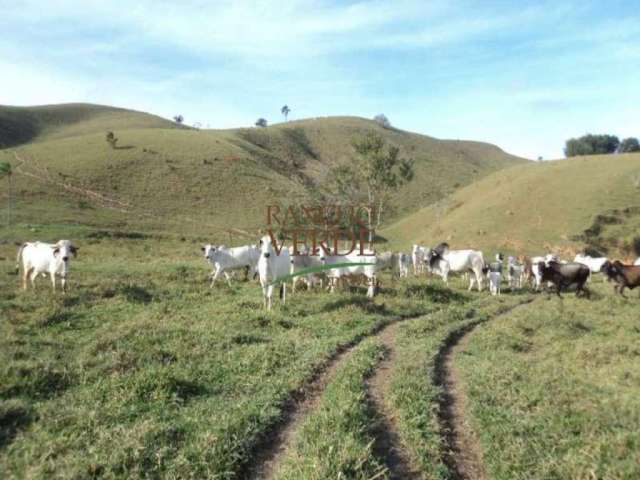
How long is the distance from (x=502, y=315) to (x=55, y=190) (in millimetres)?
49913

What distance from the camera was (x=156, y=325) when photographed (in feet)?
40.9

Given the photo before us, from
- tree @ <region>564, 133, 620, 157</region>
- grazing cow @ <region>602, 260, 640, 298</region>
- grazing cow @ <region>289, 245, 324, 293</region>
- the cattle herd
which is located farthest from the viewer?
tree @ <region>564, 133, 620, 157</region>

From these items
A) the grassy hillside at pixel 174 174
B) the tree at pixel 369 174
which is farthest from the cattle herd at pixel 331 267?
the tree at pixel 369 174

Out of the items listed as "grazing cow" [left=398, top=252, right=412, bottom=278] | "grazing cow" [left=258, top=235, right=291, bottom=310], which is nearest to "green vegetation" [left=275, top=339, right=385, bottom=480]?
"grazing cow" [left=258, top=235, right=291, bottom=310]

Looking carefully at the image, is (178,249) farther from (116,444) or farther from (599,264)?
(116,444)

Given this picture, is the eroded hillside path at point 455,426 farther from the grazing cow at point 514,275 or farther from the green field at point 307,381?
the grazing cow at point 514,275

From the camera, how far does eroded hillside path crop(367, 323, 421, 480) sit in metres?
6.34

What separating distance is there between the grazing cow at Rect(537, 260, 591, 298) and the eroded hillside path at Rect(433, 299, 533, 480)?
1253cm

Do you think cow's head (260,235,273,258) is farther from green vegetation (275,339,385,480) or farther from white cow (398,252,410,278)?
white cow (398,252,410,278)

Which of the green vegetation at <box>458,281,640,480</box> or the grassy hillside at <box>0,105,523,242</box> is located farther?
the grassy hillside at <box>0,105,523,242</box>

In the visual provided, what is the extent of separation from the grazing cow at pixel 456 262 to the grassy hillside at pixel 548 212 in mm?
19104

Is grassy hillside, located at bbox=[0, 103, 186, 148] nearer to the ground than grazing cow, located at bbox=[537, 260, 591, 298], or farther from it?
farther from it

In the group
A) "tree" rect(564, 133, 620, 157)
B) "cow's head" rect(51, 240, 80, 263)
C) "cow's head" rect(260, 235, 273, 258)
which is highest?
"tree" rect(564, 133, 620, 157)

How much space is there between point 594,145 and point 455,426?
10545 cm
